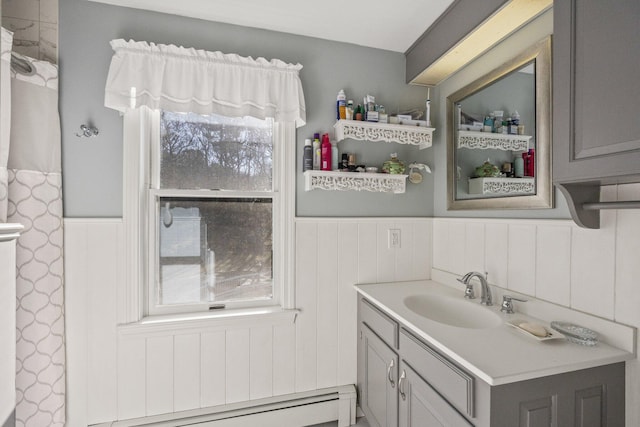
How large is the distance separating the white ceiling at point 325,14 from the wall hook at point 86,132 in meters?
0.66

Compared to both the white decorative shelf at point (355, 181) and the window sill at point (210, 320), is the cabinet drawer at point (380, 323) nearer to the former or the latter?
the window sill at point (210, 320)

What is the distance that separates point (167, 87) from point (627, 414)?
2333 mm

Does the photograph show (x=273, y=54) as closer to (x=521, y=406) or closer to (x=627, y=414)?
(x=521, y=406)

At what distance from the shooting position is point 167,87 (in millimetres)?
1489

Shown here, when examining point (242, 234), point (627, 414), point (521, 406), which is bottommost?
point (627, 414)

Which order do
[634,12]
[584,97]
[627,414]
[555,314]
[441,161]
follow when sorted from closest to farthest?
[634,12]
[584,97]
[627,414]
[555,314]
[441,161]

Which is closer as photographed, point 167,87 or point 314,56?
point 167,87

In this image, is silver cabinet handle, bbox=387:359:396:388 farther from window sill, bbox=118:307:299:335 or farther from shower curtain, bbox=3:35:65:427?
shower curtain, bbox=3:35:65:427

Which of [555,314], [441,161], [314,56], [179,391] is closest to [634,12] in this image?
[555,314]

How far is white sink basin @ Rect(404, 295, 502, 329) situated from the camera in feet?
4.48

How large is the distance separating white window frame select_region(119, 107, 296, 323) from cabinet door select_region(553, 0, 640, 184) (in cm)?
124

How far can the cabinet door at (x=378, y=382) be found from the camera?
1.37m

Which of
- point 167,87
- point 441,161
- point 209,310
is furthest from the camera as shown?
point 441,161

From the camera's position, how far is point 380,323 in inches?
59.0
